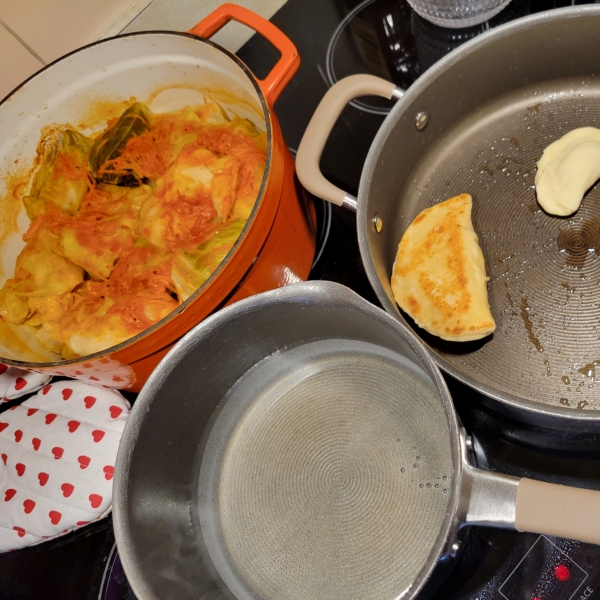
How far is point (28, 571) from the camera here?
88 cm

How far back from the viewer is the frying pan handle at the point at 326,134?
78 centimetres

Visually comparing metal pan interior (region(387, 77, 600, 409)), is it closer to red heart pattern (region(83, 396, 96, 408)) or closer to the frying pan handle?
the frying pan handle

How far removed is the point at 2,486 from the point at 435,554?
2.23 feet

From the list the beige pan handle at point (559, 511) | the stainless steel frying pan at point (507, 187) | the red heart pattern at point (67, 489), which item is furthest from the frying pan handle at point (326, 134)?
the red heart pattern at point (67, 489)

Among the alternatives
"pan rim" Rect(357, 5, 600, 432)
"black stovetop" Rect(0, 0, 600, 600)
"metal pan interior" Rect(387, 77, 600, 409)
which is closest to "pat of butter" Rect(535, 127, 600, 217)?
"metal pan interior" Rect(387, 77, 600, 409)

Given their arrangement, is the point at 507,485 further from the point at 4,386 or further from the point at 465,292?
the point at 4,386

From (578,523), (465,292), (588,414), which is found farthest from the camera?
(465,292)

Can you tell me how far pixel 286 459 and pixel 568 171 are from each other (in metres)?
0.56

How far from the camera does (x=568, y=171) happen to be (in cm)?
82

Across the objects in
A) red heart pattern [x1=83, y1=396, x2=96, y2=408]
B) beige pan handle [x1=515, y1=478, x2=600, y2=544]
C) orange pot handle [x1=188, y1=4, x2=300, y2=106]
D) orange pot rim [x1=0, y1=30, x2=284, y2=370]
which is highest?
orange pot handle [x1=188, y1=4, x2=300, y2=106]

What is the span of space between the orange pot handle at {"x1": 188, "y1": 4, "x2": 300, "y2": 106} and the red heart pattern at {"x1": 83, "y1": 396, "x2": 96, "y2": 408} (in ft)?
1.65

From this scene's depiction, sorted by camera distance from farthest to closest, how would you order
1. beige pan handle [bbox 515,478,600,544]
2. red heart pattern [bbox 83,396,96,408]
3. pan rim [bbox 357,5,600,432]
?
red heart pattern [bbox 83,396,96,408] < pan rim [bbox 357,5,600,432] < beige pan handle [bbox 515,478,600,544]

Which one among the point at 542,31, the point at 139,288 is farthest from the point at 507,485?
the point at 542,31

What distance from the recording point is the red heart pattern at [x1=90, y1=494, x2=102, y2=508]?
81 cm
